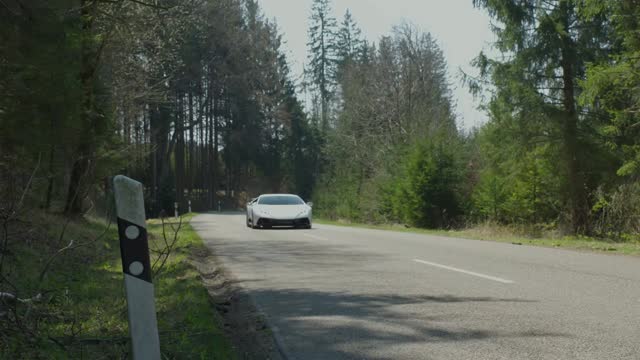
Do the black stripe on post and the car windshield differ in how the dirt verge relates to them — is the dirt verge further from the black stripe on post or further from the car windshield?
the car windshield

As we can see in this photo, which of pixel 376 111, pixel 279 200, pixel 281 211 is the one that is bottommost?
pixel 281 211

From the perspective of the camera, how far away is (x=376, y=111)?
125 feet

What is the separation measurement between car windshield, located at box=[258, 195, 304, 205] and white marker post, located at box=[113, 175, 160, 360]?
1927 cm

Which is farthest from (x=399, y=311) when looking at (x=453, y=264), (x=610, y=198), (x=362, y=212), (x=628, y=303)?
(x=362, y=212)

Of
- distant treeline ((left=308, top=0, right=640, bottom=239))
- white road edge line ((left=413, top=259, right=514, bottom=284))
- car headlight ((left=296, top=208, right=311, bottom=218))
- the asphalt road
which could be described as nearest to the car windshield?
car headlight ((left=296, top=208, right=311, bottom=218))

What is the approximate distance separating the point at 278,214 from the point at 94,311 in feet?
53.1

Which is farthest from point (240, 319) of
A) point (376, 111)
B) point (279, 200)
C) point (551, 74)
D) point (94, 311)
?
point (376, 111)

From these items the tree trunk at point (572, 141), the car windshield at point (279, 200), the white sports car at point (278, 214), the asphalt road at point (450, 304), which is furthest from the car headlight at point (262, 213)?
the asphalt road at point (450, 304)

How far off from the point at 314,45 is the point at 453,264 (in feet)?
220

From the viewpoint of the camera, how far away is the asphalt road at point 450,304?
4484 millimetres

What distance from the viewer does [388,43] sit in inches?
1494

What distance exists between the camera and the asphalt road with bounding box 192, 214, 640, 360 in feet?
14.7

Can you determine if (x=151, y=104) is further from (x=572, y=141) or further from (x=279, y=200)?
(x=572, y=141)

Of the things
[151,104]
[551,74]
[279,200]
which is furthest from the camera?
[151,104]
